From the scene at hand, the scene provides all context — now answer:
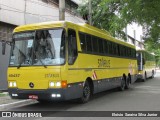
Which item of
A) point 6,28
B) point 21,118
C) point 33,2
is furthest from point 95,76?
point 33,2

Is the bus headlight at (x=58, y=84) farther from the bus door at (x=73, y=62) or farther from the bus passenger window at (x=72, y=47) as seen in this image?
the bus passenger window at (x=72, y=47)

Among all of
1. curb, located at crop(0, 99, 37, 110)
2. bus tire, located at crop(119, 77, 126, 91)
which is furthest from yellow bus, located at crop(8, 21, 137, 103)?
bus tire, located at crop(119, 77, 126, 91)

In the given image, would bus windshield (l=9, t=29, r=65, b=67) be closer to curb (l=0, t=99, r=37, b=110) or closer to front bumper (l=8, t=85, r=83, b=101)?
front bumper (l=8, t=85, r=83, b=101)

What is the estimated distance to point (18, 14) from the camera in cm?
2275

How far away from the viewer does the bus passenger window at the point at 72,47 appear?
13367 mm

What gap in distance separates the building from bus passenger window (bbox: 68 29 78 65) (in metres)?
7.40

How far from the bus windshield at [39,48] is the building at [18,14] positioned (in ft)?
21.9

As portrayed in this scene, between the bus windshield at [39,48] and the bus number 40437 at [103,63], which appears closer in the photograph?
the bus windshield at [39,48]

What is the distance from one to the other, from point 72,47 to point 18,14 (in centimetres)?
1005

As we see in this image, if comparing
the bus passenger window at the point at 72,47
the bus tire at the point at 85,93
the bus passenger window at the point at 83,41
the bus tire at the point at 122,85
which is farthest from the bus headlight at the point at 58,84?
the bus tire at the point at 122,85

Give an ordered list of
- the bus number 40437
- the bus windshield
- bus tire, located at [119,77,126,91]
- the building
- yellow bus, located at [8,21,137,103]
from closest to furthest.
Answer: yellow bus, located at [8,21,137,103]
the bus windshield
the bus number 40437
the building
bus tire, located at [119,77,126,91]

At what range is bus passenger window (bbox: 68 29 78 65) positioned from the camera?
1337 cm

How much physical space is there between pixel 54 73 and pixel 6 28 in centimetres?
Answer: 971

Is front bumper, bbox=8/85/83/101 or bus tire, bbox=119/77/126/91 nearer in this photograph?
front bumper, bbox=8/85/83/101
